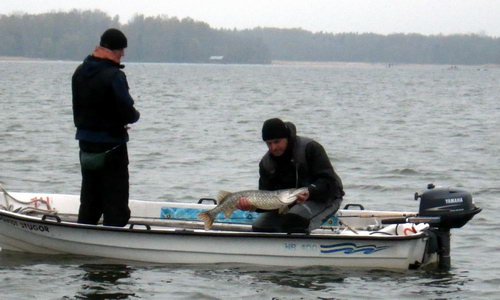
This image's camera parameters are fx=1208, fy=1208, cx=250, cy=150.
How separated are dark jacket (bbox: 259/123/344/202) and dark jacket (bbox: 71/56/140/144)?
1355 millimetres

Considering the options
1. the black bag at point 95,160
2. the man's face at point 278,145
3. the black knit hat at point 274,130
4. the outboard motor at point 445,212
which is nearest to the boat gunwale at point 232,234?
the outboard motor at point 445,212

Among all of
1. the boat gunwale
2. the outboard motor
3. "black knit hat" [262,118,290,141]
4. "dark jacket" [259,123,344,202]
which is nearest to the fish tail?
the boat gunwale

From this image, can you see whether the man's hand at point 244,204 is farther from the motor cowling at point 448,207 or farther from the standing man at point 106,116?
the motor cowling at point 448,207

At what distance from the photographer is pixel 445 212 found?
1141 cm

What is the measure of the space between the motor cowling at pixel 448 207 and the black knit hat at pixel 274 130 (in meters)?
1.69

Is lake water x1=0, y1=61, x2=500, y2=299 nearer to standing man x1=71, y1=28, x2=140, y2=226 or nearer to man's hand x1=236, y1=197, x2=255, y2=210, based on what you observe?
man's hand x1=236, y1=197, x2=255, y2=210

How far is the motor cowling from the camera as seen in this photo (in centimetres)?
1142

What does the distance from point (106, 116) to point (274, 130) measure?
152cm

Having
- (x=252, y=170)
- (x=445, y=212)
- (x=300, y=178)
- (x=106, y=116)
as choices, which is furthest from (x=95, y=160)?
(x=252, y=170)

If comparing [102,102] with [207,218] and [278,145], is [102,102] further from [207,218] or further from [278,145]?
[278,145]

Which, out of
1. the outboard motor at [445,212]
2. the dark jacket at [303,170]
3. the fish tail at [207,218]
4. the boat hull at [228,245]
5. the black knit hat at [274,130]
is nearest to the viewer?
the black knit hat at [274,130]

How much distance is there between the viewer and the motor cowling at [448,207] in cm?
1142

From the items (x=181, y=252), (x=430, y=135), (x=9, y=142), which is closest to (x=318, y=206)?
(x=181, y=252)

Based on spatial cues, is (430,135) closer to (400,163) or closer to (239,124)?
(239,124)
